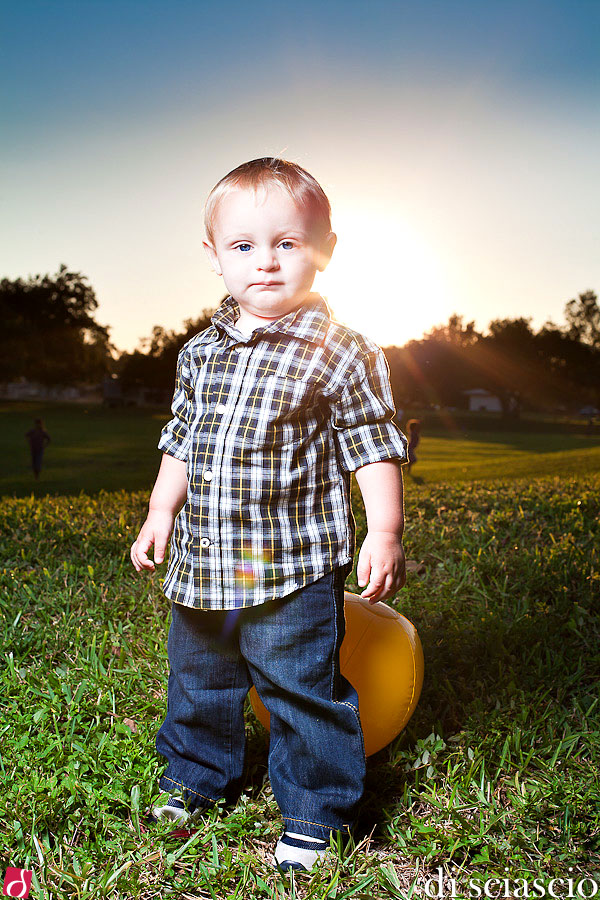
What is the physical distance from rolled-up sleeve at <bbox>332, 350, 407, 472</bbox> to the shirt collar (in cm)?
15

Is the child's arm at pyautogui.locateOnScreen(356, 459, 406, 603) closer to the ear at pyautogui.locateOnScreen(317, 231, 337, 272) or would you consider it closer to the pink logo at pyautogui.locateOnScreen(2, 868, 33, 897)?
the ear at pyautogui.locateOnScreen(317, 231, 337, 272)

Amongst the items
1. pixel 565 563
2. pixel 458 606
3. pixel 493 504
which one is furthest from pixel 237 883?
pixel 493 504

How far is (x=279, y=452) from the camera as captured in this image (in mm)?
1941

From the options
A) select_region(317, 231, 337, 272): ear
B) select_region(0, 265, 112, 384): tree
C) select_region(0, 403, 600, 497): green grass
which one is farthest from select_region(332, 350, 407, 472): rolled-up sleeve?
select_region(0, 265, 112, 384): tree

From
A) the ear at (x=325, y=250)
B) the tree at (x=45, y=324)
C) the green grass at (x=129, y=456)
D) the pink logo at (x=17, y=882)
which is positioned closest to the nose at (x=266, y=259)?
the ear at (x=325, y=250)

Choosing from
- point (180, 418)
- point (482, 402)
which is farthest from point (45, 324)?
point (482, 402)

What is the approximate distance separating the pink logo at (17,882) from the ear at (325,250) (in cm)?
187

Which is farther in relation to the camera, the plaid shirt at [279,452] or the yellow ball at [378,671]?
the yellow ball at [378,671]

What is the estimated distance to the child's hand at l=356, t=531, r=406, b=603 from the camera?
6.34 ft

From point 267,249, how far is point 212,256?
0.22 m

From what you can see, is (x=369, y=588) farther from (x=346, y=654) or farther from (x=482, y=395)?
(x=482, y=395)

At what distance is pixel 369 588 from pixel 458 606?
1723 millimetres

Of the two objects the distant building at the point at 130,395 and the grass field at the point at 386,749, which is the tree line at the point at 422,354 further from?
the grass field at the point at 386,749

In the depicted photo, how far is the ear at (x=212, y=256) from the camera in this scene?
6.66 feet
